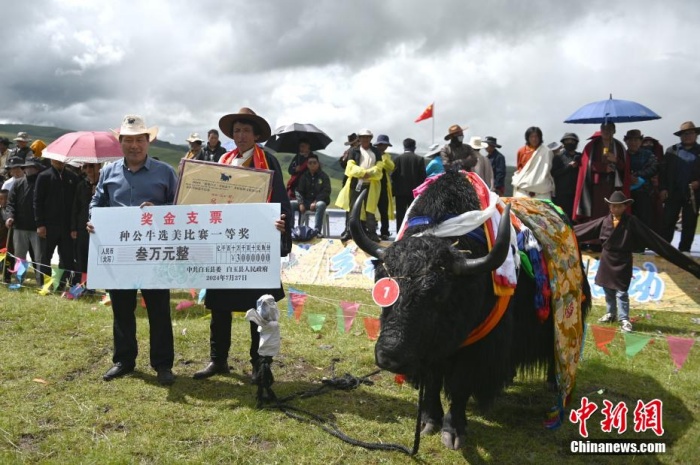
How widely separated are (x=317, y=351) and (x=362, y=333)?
0.77m

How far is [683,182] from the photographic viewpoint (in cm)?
824

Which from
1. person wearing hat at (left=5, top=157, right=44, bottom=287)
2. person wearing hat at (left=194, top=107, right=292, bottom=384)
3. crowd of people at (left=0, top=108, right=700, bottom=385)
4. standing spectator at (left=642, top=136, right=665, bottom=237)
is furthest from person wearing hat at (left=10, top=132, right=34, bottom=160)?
standing spectator at (left=642, top=136, right=665, bottom=237)

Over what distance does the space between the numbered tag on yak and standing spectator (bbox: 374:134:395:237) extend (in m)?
6.97

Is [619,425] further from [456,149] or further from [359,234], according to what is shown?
[456,149]

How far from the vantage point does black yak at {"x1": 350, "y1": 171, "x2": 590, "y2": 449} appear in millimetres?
2719

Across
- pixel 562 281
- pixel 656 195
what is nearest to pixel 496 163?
pixel 656 195

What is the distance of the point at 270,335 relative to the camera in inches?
140

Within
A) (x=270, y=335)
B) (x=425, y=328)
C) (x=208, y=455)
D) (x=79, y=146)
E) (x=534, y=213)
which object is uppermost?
(x=79, y=146)

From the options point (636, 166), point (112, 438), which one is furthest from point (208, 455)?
point (636, 166)

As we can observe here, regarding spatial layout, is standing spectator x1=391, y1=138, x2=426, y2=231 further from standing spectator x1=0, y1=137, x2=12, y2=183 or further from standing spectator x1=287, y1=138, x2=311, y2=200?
standing spectator x1=0, y1=137, x2=12, y2=183

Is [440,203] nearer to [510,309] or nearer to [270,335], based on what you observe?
[510,309]

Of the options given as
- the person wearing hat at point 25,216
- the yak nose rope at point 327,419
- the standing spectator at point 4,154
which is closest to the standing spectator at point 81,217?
the person wearing hat at point 25,216

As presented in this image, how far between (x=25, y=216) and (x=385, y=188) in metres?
5.95

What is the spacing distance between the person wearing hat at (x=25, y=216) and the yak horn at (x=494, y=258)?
696 cm
